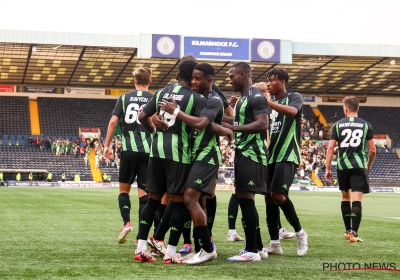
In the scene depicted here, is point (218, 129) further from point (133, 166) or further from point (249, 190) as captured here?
point (133, 166)

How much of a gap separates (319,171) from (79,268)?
4027 cm

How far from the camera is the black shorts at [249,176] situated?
20.8 ft

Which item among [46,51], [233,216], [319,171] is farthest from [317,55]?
[233,216]

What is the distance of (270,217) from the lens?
7.29m

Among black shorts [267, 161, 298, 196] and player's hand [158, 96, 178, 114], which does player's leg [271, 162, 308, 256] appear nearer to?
black shorts [267, 161, 298, 196]

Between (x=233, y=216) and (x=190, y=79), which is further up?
(x=190, y=79)

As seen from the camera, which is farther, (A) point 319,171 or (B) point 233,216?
(A) point 319,171

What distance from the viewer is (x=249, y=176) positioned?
635 cm

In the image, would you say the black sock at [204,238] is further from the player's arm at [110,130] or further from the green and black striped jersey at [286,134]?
the player's arm at [110,130]

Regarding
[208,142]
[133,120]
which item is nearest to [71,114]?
[133,120]

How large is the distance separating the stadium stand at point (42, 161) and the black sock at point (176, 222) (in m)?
35.2

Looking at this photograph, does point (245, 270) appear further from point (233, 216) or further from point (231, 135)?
point (233, 216)

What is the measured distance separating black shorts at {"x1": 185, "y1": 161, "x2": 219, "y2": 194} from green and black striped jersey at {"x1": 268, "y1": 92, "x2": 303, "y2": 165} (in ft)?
4.28

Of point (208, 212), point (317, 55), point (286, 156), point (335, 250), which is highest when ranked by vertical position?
point (317, 55)
